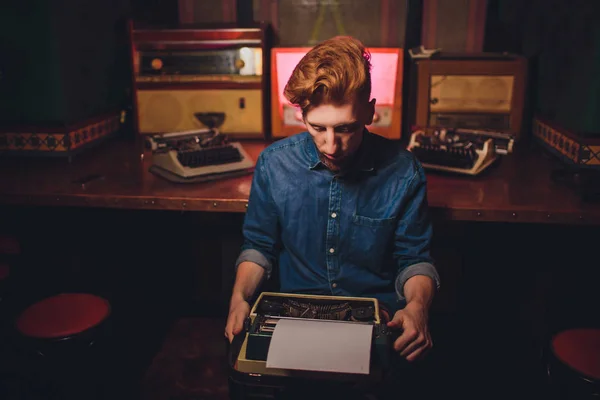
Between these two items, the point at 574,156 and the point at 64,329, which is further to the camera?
the point at 574,156

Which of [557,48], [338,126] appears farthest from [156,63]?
[557,48]

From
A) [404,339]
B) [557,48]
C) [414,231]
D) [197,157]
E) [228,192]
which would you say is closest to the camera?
[404,339]

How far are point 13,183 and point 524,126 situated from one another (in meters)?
2.80

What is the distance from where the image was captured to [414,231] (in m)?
1.94

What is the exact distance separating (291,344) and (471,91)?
2212 millimetres

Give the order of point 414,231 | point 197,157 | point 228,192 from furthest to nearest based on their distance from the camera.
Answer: point 197,157, point 228,192, point 414,231

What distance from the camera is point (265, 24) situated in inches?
130

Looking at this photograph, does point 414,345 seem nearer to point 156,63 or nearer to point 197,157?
point 197,157

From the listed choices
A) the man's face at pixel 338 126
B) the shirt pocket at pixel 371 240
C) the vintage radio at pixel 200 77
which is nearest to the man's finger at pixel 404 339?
the shirt pocket at pixel 371 240

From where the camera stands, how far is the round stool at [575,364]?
1.91 m

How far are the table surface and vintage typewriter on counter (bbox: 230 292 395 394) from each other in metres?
0.73

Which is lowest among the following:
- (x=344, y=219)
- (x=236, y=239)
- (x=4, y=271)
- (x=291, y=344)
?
(x=236, y=239)

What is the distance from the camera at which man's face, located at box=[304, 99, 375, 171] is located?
170 centimetres

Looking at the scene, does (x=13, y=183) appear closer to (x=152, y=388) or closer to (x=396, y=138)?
(x=152, y=388)
